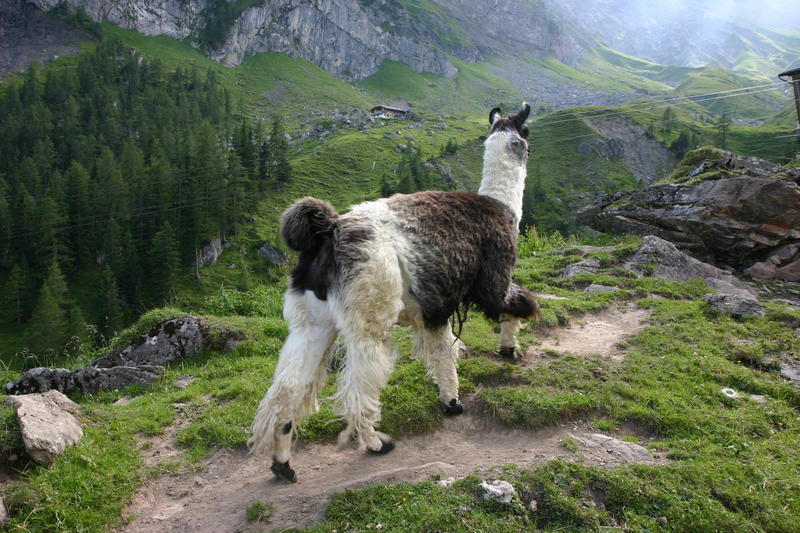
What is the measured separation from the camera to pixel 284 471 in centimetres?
507

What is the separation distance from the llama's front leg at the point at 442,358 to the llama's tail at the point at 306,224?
6.33 ft

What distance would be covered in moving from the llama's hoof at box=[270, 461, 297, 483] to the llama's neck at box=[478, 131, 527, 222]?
459 cm

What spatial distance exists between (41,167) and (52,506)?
327 feet

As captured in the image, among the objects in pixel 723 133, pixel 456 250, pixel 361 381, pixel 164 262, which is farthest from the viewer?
pixel 723 133

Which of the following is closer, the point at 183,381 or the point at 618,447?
the point at 618,447

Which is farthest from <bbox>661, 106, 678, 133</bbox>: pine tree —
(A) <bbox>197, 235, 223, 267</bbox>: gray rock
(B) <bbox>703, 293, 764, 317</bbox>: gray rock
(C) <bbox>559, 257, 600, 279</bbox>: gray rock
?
(B) <bbox>703, 293, 764, 317</bbox>: gray rock

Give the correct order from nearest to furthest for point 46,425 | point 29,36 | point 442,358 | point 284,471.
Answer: point 284,471 < point 46,425 < point 442,358 < point 29,36

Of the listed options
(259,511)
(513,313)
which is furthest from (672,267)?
(259,511)

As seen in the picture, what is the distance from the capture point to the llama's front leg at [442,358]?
6098mm

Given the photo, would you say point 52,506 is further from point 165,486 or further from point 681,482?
point 681,482

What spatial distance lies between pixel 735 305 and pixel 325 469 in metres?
9.27

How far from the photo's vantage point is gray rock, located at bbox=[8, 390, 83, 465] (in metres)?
5.02

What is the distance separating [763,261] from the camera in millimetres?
14031

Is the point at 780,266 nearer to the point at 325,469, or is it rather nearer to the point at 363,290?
the point at 363,290
